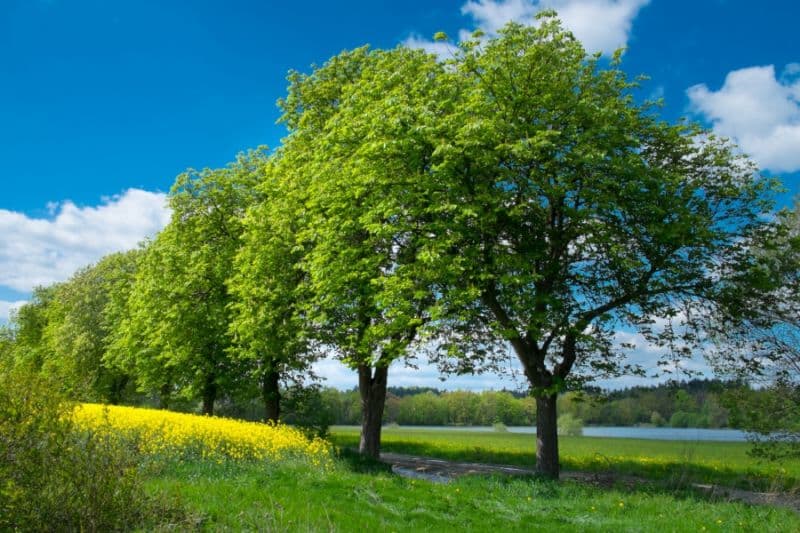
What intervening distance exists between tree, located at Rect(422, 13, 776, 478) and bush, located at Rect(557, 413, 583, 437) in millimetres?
34533

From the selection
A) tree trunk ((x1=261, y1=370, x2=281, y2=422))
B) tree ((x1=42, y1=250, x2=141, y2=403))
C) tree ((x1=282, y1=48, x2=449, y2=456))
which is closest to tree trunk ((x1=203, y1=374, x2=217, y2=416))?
tree trunk ((x1=261, y1=370, x2=281, y2=422))

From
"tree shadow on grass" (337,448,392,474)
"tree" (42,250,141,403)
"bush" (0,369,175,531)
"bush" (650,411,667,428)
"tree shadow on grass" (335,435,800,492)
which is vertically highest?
"tree" (42,250,141,403)

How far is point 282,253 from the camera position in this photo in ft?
81.6

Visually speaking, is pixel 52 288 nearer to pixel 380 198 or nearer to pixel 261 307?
pixel 261 307

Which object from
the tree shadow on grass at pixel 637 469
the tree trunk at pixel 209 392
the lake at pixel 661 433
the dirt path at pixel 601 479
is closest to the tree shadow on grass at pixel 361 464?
the dirt path at pixel 601 479

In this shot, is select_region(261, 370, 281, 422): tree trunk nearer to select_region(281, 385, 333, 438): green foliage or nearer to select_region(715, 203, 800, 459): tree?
select_region(281, 385, 333, 438): green foliage

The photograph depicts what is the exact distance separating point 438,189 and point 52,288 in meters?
68.0

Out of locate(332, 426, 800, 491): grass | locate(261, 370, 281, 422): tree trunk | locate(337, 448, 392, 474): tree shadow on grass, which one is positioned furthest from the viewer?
locate(261, 370, 281, 422): tree trunk

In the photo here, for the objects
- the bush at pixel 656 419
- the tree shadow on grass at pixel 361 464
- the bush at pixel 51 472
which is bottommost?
the tree shadow on grass at pixel 361 464

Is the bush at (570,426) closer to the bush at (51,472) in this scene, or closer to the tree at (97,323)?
the tree at (97,323)

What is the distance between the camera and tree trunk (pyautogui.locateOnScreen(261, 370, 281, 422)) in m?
31.1

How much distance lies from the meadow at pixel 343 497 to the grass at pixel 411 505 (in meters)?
0.02

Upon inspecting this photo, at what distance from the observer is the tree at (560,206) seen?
1767 cm

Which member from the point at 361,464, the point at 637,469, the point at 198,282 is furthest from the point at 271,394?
the point at 637,469
